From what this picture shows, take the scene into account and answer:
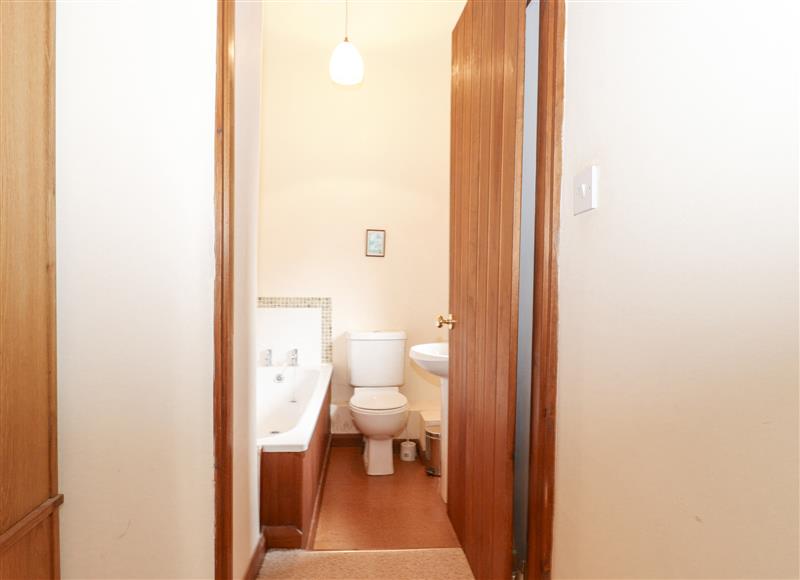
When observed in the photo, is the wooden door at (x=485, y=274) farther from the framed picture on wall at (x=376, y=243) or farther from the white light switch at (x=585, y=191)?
the framed picture on wall at (x=376, y=243)

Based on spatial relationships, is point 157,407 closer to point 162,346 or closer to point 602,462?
point 162,346

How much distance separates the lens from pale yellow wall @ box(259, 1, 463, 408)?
3264 millimetres

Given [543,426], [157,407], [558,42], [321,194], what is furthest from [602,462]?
[321,194]

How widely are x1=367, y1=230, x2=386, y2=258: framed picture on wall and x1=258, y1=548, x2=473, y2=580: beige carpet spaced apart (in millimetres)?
2009

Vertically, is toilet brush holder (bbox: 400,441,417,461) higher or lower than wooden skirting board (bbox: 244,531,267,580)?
lower

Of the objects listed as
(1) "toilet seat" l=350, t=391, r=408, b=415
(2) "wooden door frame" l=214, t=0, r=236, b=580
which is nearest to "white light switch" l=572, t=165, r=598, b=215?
(2) "wooden door frame" l=214, t=0, r=236, b=580

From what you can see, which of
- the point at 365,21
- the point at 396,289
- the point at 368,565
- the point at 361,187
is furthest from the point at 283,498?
the point at 365,21

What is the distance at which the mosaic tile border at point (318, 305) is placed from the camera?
3266 mm

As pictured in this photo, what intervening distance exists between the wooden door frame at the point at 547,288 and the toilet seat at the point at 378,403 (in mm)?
1507

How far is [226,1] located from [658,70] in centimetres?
112

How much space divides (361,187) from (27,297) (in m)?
2.46

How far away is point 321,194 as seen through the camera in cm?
329

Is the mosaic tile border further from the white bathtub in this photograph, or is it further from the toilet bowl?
the toilet bowl

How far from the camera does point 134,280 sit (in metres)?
1.19
